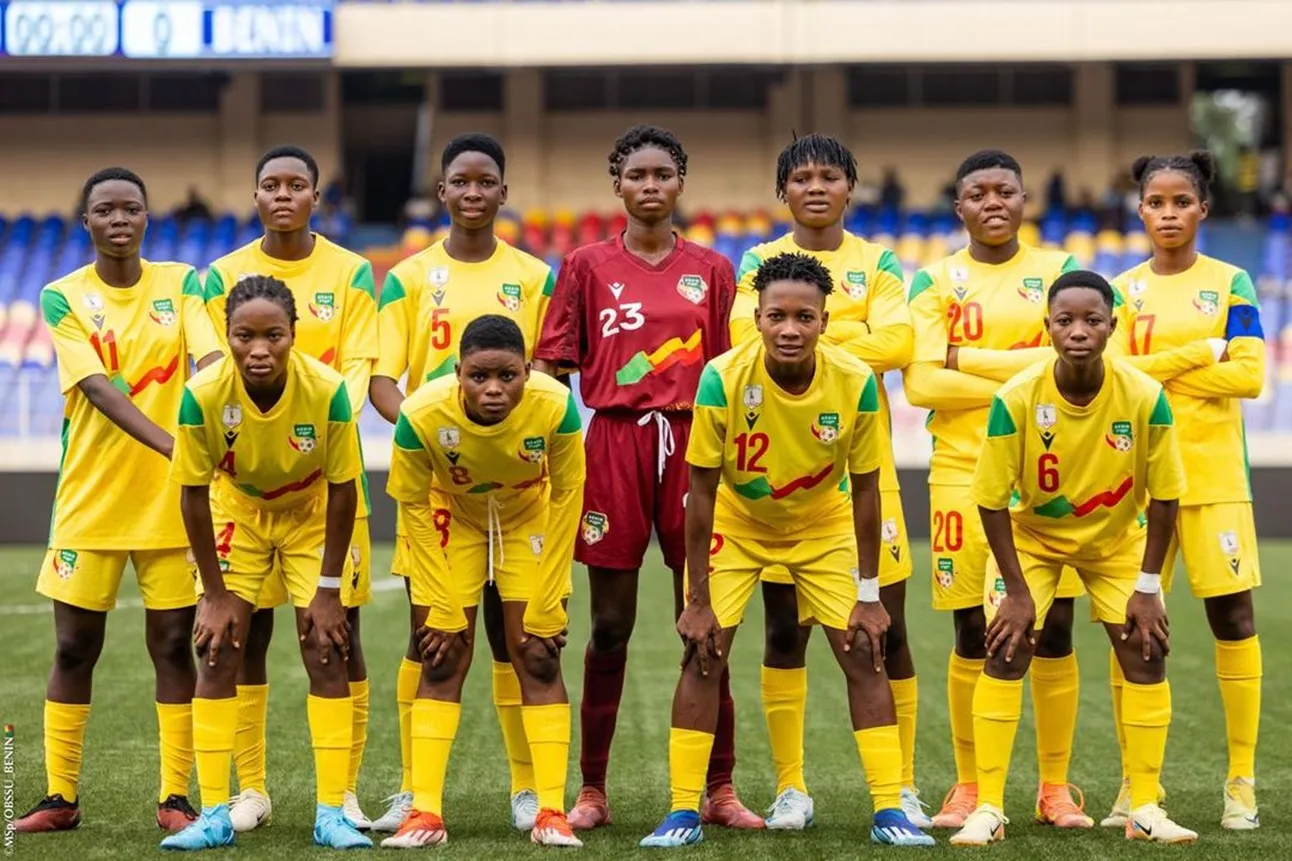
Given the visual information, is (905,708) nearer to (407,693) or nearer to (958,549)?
(958,549)

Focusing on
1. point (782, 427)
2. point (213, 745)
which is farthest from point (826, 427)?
point (213, 745)

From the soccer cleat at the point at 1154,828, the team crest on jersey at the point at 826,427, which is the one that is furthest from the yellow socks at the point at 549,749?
the soccer cleat at the point at 1154,828

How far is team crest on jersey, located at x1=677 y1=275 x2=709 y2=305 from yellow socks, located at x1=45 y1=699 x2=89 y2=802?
7.91ft

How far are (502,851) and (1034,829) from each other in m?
1.71

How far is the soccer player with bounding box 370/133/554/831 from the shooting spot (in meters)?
6.20

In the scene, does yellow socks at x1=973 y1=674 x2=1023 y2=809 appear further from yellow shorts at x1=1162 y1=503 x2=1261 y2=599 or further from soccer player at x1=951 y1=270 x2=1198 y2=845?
yellow shorts at x1=1162 y1=503 x2=1261 y2=599

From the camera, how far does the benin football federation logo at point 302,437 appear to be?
5641mm

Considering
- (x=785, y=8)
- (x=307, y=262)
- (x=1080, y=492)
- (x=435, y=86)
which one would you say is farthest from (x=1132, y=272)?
(x=435, y=86)

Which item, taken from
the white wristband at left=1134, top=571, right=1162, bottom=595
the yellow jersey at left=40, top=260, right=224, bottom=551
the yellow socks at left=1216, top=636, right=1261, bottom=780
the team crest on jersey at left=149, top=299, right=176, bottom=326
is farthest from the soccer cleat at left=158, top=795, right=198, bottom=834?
the yellow socks at left=1216, top=636, right=1261, bottom=780

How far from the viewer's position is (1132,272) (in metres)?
6.40

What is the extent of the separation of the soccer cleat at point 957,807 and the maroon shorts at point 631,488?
1.19 meters

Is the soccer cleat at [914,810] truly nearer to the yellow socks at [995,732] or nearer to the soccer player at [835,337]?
the soccer player at [835,337]

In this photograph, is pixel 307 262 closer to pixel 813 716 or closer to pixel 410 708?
pixel 410 708

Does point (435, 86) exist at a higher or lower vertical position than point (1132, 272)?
higher
